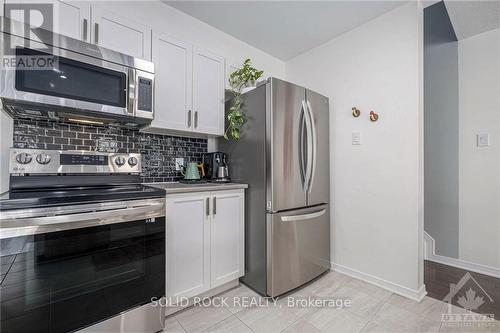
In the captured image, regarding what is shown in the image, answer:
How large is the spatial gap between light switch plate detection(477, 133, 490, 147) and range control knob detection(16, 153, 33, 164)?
3920 millimetres

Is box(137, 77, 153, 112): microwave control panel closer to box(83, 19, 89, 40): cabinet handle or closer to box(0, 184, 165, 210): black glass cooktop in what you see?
box(83, 19, 89, 40): cabinet handle

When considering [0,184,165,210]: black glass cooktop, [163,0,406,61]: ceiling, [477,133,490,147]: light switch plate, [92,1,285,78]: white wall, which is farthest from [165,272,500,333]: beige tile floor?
[163,0,406,61]: ceiling

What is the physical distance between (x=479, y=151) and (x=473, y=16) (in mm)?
1326

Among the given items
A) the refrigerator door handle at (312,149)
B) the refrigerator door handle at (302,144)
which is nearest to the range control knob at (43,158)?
the refrigerator door handle at (302,144)

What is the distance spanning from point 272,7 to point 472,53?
7.43ft

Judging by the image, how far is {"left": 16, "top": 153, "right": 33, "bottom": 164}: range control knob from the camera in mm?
1368

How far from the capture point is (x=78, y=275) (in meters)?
1.15

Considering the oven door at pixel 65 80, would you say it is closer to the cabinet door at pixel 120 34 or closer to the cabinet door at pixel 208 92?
the cabinet door at pixel 120 34

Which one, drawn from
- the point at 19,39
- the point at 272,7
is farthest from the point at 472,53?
the point at 19,39

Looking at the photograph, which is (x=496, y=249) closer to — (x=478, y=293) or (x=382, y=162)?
(x=478, y=293)

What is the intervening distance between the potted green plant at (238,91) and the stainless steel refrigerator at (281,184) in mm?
70

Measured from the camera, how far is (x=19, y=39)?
1183mm

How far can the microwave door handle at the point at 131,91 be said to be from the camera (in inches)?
60.1

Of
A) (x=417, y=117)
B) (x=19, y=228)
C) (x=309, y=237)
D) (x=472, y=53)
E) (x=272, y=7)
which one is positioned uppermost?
(x=272, y=7)
